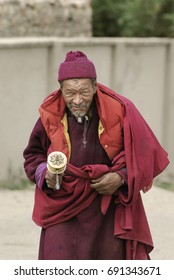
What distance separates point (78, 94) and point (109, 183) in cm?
46

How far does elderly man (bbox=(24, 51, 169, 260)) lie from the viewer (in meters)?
5.34

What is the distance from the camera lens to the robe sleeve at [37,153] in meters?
5.48

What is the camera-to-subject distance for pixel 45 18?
13875 millimetres

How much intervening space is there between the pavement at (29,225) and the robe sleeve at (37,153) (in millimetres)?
2622

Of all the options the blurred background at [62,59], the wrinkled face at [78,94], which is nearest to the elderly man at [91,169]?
the wrinkled face at [78,94]

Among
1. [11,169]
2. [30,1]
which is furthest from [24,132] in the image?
[30,1]

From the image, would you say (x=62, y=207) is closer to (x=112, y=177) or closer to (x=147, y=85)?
(x=112, y=177)

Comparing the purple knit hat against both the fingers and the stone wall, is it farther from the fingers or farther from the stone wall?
the stone wall

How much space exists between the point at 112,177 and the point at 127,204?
0.55 ft

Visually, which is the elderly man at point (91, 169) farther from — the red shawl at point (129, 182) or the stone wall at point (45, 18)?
the stone wall at point (45, 18)

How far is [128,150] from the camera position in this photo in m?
5.36

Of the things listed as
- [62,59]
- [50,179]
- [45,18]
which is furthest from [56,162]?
[45,18]

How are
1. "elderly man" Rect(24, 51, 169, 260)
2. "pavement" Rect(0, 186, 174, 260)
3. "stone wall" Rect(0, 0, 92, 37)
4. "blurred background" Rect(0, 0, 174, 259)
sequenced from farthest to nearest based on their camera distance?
1. "stone wall" Rect(0, 0, 92, 37)
2. "blurred background" Rect(0, 0, 174, 259)
3. "pavement" Rect(0, 186, 174, 260)
4. "elderly man" Rect(24, 51, 169, 260)

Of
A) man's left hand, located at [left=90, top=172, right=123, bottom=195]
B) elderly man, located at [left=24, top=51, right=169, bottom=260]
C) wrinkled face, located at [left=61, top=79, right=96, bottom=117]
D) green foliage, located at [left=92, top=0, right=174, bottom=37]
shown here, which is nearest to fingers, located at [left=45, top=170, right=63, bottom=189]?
elderly man, located at [left=24, top=51, right=169, bottom=260]
